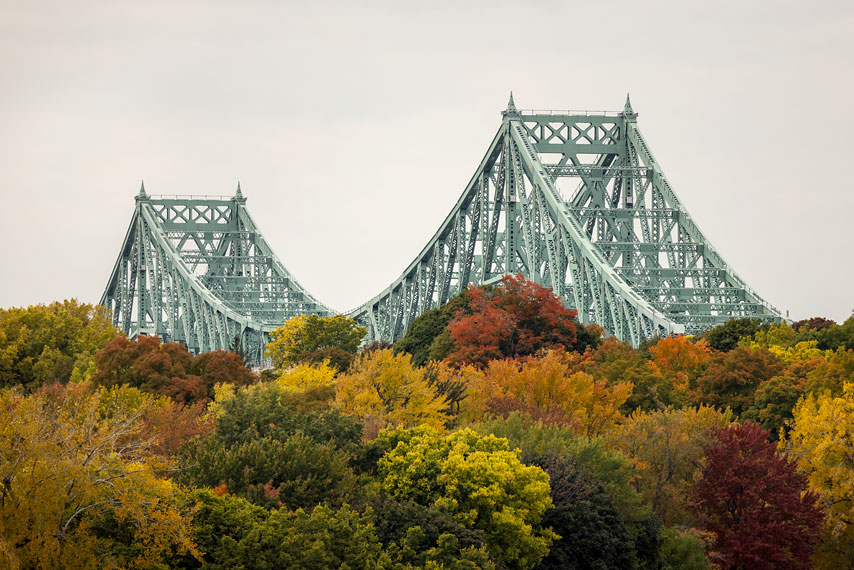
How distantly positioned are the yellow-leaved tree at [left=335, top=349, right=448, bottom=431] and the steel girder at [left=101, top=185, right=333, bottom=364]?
79.5 m

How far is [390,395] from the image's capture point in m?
71.8

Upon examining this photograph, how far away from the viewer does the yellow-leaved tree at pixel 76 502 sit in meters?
45.4

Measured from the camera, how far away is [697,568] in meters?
59.7

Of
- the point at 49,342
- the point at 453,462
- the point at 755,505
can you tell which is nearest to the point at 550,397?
the point at 755,505

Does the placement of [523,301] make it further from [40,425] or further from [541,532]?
[40,425]

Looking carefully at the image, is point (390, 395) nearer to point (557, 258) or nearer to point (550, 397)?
point (550, 397)

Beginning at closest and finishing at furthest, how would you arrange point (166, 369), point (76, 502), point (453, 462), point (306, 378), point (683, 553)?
point (76, 502), point (453, 462), point (683, 553), point (306, 378), point (166, 369)

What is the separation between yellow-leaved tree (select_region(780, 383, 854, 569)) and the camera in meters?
63.1

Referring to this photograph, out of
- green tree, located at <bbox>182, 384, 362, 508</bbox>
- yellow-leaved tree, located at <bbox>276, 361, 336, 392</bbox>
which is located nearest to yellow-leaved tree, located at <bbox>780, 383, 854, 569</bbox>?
green tree, located at <bbox>182, 384, 362, 508</bbox>

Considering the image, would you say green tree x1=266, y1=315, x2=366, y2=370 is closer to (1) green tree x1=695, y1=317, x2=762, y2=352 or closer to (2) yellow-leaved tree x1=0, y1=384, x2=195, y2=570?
(1) green tree x1=695, y1=317, x2=762, y2=352

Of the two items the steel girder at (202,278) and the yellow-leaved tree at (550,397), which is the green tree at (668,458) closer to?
the yellow-leaved tree at (550,397)

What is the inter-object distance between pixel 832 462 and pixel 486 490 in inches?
636

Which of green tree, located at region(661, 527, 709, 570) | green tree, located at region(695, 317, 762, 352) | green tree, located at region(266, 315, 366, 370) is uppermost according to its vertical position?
green tree, located at region(266, 315, 366, 370)

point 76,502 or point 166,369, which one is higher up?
point 166,369
